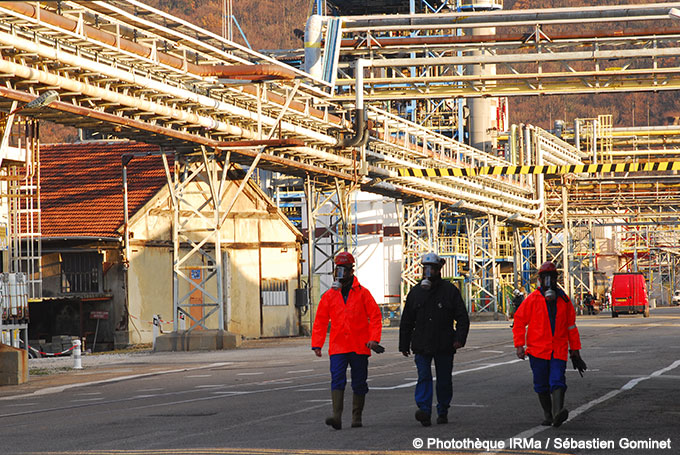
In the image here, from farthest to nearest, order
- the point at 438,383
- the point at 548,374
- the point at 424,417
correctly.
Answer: the point at 438,383, the point at 548,374, the point at 424,417

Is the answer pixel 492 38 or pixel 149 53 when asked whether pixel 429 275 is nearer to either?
pixel 149 53

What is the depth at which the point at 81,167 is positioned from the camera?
143 feet

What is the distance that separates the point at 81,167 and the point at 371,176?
11.3 metres

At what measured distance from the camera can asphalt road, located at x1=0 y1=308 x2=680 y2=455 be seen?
399 inches

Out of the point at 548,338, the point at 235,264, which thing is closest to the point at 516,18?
the point at 235,264

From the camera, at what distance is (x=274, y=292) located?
43.4 metres

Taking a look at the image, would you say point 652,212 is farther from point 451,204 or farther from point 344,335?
point 344,335

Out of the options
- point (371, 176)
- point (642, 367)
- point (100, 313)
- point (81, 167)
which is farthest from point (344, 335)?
point (81, 167)

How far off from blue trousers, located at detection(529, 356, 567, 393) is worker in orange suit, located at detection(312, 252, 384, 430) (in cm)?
163

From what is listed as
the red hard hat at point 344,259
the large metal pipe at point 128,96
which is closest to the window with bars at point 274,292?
the large metal pipe at point 128,96

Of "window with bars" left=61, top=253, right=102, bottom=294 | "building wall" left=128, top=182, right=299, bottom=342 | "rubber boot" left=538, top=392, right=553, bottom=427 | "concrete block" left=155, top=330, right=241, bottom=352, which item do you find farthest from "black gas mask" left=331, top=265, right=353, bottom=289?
"window with bars" left=61, top=253, right=102, bottom=294

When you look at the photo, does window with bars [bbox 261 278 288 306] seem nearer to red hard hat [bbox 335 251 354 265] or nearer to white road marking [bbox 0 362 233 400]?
white road marking [bbox 0 362 233 400]

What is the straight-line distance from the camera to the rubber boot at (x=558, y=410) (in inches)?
437

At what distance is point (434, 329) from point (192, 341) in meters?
20.9
